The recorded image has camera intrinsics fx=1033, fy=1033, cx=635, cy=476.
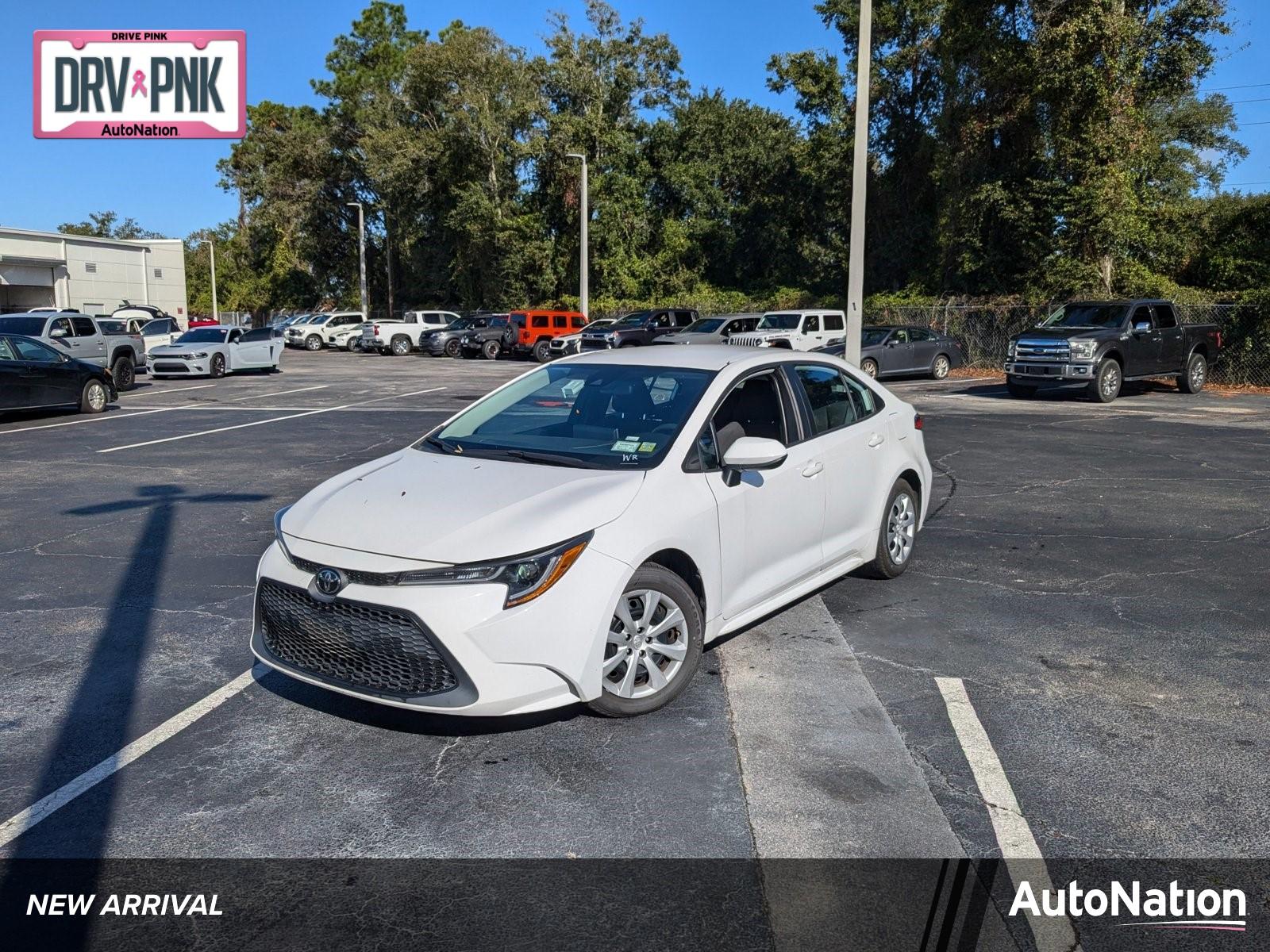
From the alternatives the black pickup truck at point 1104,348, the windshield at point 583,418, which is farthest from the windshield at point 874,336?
the windshield at point 583,418

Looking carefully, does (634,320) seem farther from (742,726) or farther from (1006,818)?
(1006,818)

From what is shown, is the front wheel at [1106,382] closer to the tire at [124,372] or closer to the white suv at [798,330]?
the white suv at [798,330]

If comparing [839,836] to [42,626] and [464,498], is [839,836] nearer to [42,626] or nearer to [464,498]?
[464,498]

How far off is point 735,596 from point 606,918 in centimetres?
216

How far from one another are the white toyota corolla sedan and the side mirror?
14mm

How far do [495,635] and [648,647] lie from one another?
82 cm

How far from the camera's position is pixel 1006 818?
3.68 m

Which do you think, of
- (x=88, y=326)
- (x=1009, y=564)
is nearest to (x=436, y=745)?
(x=1009, y=564)

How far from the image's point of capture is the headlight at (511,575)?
4.01 m

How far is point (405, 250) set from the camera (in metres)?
57.8

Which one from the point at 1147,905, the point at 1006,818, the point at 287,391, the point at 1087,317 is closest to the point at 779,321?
the point at 1087,317

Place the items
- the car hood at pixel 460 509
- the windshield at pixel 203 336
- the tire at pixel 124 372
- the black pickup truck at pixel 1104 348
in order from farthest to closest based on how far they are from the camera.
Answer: the windshield at pixel 203 336 → the tire at pixel 124 372 → the black pickup truck at pixel 1104 348 → the car hood at pixel 460 509

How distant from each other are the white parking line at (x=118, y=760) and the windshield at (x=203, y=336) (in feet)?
85.2

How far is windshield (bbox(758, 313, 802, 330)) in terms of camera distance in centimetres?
2750
